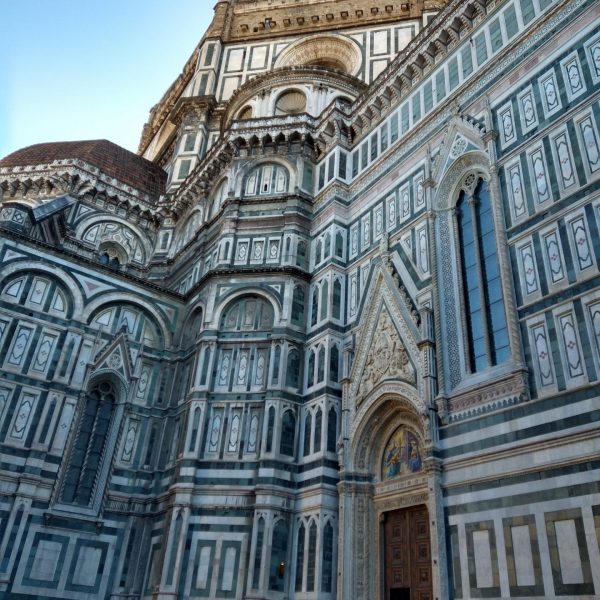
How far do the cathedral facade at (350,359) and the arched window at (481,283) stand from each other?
71mm

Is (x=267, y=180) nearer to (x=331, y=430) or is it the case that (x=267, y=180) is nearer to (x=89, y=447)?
(x=331, y=430)

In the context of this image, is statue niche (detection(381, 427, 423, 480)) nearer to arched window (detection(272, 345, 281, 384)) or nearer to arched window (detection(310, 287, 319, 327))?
arched window (detection(272, 345, 281, 384))

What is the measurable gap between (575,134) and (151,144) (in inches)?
1332

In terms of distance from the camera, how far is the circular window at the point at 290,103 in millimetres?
28828

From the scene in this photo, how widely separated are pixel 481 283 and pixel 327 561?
8.26 metres

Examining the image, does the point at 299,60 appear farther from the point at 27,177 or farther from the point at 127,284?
the point at 127,284

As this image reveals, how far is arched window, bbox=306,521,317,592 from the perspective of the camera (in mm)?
15633

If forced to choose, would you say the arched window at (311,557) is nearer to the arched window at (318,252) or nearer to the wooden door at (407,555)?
the wooden door at (407,555)

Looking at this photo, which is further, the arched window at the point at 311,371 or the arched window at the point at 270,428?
the arched window at the point at 311,371

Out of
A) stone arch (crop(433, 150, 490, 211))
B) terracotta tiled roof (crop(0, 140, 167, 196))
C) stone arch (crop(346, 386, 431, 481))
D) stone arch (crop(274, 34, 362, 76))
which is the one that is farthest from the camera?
stone arch (crop(274, 34, 362, 76))

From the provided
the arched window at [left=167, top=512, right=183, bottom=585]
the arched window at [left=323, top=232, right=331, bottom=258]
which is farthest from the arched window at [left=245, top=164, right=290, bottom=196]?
the arched window at [left=167, top=512, right=183, bottom=585]

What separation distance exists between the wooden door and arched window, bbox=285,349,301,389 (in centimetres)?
537

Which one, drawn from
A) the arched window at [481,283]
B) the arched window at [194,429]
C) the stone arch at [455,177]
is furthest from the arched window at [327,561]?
the stone arch at [455,177]

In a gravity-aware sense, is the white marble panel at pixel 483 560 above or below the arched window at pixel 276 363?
below
